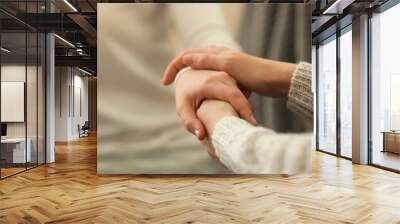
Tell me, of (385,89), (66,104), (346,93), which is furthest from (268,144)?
(66,104)

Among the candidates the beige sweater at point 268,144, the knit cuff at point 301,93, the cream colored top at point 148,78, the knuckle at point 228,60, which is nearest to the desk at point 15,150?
the cream colored top at point 148,78

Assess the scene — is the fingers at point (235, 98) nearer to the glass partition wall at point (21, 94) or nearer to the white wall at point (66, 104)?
the glass partition wall at point (21, 94)

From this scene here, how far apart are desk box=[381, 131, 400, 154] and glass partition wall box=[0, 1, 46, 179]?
6590 millimetres

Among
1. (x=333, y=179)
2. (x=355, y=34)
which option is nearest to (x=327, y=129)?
(x=355, y=34)

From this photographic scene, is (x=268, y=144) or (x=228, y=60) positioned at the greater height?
(x=228, y=60)

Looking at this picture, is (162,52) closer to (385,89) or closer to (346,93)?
(385,89)

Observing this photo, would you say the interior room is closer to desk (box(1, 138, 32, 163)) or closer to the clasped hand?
desk (box(1, 138, 32, 163))

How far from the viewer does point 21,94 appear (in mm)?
6965

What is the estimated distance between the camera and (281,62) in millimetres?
6160

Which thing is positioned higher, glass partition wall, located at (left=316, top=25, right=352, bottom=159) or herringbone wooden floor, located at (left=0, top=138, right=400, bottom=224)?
glass partition wall, located at (left=316, top=25, right=352, bottom=159)

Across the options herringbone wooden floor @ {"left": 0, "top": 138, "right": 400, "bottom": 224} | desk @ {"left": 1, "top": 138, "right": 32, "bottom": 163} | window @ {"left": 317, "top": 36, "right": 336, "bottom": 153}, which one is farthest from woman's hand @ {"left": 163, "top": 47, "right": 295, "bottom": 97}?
window @ {"left": 317, "top": 36, "right": 336, "bottom": 153}

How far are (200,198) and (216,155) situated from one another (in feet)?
4.47

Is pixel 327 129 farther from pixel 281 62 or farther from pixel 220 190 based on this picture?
pixel 220 190

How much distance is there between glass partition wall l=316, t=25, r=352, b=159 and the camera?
8.87 meters
